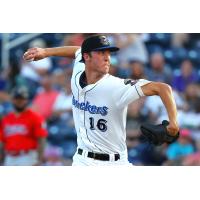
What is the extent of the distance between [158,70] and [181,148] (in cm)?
137

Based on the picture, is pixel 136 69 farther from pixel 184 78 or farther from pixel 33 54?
pixel 33 54

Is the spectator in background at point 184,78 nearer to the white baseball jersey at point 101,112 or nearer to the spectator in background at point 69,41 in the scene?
the spectator in background at point 69,41

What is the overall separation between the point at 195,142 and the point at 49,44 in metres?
2.85

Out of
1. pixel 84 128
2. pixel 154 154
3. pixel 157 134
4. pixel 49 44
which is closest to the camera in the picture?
pixel 157 134

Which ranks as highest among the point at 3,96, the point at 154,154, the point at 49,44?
the point at 49,44

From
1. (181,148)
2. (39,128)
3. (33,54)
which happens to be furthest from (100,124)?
(181,148)

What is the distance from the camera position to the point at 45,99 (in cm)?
1199

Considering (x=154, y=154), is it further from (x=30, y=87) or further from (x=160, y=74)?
(x=30, y=87)

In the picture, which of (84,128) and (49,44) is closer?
(84,128)

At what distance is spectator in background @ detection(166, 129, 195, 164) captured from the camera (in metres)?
11.4

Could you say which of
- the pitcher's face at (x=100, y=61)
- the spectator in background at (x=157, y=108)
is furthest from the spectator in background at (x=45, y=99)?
the pitcher's face at (x=100, y=61)

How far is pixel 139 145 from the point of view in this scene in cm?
1152
